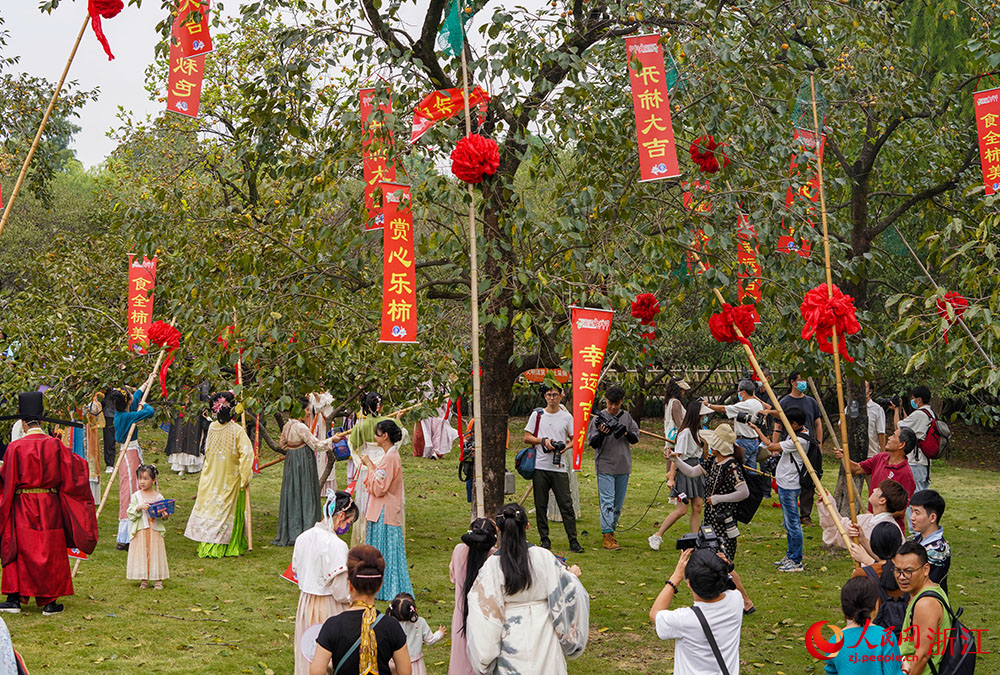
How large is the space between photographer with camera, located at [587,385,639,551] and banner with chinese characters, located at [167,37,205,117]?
5098 millimetres

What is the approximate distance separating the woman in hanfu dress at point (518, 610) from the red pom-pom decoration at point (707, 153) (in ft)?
11.6

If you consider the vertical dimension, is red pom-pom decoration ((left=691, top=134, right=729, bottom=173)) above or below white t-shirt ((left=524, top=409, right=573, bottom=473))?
above

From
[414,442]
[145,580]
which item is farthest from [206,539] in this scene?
[414,442]

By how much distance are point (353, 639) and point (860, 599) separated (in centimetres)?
227

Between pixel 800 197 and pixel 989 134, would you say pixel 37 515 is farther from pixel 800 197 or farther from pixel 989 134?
pixel 989 134

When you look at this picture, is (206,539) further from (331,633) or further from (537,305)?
(331,633)

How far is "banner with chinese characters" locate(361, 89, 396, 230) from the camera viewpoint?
6.94m

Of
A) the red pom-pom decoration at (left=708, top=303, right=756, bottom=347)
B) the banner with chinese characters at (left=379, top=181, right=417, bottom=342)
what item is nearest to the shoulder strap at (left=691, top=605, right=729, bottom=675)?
the red pom-pom decoration at (left=708, top=303, right=756, bottom=347)

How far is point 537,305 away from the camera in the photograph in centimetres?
777

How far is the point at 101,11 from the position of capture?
669cm

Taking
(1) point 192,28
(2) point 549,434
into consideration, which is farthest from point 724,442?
(1) point 192,28

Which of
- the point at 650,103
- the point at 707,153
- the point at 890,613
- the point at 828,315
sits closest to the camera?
the point at 890,613

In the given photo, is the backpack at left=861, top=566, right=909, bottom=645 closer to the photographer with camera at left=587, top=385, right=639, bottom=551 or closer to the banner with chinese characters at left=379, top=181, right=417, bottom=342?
the banner with chinese characters at left=379, top=181, right=417, bottom=342

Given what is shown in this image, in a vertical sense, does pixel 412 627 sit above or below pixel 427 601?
above
